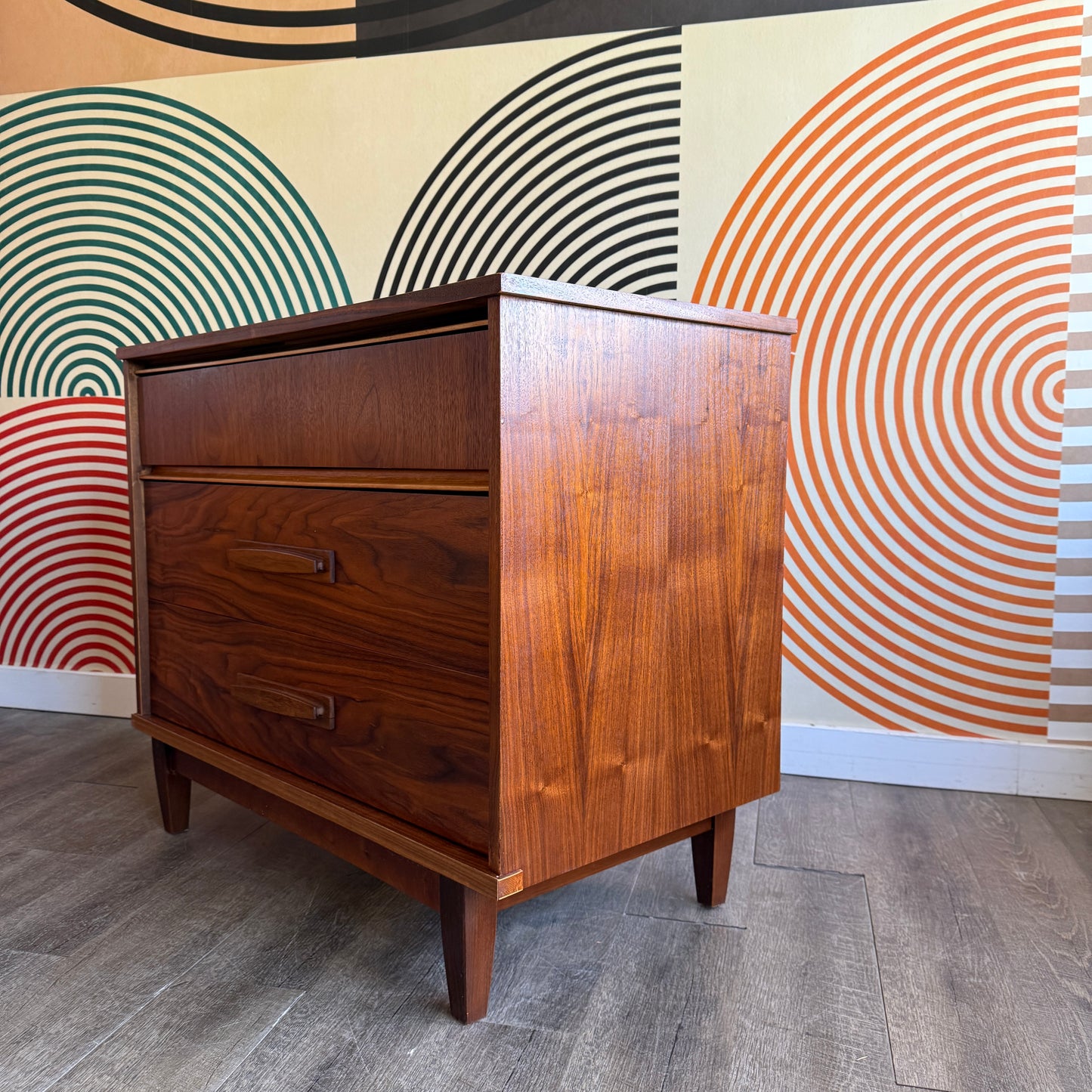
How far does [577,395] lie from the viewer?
0.91 m

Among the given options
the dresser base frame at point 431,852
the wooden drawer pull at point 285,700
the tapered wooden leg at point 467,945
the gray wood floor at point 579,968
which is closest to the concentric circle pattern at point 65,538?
the gray wood floor at point 579,968

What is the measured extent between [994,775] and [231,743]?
4.30ft

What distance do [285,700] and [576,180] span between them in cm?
118

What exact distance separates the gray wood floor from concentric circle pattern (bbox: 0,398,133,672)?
2.43 feet

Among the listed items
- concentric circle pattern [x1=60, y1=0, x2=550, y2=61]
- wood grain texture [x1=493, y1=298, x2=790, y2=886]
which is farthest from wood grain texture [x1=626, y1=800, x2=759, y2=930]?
concentric circle pattern [x1=60, y1=0, x2=550, y2=61]

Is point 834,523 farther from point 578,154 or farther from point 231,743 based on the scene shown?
point 231,743

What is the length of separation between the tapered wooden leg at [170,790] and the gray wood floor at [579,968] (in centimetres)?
3

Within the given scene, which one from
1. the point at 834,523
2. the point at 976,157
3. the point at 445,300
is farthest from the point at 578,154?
the point at 445,300

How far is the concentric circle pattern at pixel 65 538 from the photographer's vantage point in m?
2.16

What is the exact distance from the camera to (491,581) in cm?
87

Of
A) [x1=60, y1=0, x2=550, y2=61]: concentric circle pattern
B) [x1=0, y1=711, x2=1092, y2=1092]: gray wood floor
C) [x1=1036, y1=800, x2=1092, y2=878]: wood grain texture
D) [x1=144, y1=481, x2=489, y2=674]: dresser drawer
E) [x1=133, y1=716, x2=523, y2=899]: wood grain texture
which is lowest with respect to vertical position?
[x1=1036, y1=800, x2=1092, y2=878]: wood grain texture

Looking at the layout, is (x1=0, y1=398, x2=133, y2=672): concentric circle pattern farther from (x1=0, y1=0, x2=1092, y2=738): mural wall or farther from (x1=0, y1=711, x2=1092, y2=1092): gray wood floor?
(x1=0, y1=711, x2=1092, y2=1092): gray wood floor

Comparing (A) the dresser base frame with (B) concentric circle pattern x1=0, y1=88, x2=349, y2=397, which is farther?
(B) concentric circle pattern x1=0, y1=88, x2=349, y2=397

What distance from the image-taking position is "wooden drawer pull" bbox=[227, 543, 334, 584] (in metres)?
1.08
